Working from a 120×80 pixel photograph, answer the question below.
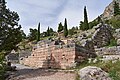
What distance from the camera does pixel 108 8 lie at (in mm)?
84750

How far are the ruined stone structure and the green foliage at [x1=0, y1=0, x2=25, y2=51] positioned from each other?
300cm

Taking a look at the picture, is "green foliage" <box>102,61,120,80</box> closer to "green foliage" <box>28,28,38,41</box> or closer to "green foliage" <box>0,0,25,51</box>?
"green foliage" <box>0,0,25,51</box>

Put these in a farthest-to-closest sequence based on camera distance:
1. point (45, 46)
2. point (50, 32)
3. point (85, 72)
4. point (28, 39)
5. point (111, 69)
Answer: point (50, 32), point (28, 39), point (45, 46), point (111, 69), point (85, 72)

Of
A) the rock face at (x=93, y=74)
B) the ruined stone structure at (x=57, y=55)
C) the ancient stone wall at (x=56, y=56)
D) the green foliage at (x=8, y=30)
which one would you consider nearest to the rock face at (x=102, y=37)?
the ruined stone structure at (x=57, y=55)

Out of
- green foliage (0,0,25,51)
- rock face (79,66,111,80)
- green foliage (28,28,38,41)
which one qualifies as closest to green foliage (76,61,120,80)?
rock face (79,66,111,80)

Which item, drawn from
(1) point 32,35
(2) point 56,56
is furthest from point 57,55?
(1) point 32,35

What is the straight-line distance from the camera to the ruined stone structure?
1789 cm

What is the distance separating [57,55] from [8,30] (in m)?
4.57

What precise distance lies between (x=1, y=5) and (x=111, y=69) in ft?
35.6

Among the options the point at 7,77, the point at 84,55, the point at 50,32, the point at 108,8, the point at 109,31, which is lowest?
the point at 7,77

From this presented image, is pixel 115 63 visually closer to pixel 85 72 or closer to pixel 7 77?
pixel 85 72

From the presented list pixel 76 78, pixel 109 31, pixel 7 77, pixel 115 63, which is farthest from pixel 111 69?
pixel 109 31

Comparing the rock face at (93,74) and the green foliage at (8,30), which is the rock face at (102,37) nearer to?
the green foliage at (8,30)

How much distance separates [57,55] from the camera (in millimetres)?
19547
